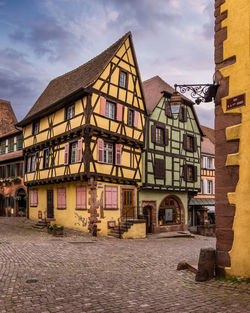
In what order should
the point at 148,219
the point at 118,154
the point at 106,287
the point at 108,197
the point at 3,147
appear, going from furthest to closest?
the point at 3,147, the point at 148,219, the point at 118,154, the point at 108,197, the point at 106,287

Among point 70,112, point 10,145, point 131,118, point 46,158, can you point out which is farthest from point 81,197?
point 10,145

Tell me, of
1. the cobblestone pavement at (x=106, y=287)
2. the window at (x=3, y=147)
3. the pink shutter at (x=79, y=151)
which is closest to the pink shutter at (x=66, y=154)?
the pink shutter at (x=79, y=151)

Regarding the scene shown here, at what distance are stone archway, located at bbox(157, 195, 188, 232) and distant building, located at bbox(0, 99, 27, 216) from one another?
36.5 feet

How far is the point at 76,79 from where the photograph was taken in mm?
20703

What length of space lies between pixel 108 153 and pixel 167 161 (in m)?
6.02

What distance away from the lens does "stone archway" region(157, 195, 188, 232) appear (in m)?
23.4

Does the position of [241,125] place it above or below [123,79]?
below

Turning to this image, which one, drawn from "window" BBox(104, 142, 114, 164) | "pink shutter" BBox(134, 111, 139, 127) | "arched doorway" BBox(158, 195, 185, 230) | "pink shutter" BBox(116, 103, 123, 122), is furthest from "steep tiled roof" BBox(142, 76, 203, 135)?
"arched doorway" BBox(158, 195, 185, 230)

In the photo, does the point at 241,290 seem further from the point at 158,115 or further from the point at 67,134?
the point at 158,115

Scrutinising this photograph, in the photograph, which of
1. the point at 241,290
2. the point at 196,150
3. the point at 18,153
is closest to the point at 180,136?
the point at 196,150

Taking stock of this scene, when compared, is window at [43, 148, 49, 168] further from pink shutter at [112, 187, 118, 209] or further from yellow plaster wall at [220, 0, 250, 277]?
yellow plaster wall at [220, 0, 250, 277]

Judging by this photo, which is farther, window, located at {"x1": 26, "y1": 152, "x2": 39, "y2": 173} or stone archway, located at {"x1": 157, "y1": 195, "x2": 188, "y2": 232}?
stone archway, located at {"x1": 157, "y1": 195, "x2": 188, "y2": 232}

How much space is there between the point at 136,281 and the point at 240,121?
4401 mm

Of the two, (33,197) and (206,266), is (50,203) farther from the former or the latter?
(206,266)
